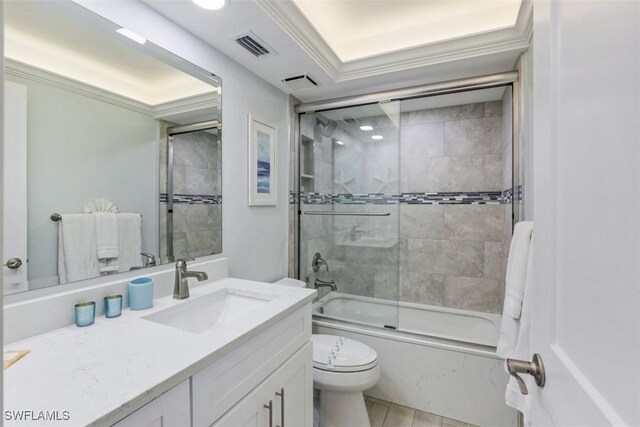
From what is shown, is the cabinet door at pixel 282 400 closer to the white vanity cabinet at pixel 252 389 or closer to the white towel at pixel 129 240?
the white vanity cabinet at pixel 252 389

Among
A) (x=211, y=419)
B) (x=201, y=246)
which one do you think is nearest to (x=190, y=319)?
(x=201, y=246)

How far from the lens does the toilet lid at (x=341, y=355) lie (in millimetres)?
1616

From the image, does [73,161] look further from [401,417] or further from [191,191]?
[401,417]

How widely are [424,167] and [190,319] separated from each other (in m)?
2.22

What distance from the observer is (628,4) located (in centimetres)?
38


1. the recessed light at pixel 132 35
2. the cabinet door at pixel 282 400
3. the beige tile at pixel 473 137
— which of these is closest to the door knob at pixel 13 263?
the cabinet door at pixel 282 400

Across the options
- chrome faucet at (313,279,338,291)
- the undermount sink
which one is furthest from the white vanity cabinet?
chrome faucet at (313,279,338,291)

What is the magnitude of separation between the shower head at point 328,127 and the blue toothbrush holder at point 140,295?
1.80m

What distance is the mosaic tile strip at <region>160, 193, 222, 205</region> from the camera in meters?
1.37

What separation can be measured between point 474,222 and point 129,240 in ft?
7.97

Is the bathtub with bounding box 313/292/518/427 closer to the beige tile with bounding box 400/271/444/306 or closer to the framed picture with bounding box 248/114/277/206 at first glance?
the beige tile with bounding box 400/271/444/306

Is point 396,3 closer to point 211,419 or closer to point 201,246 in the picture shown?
point 201,246

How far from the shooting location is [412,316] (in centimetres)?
262

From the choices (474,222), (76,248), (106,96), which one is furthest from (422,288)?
(106,96)
